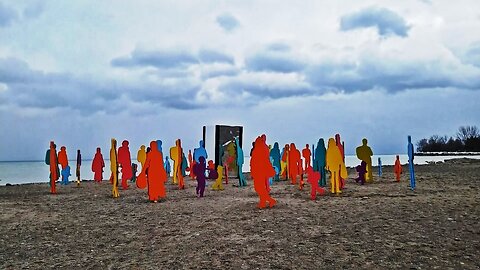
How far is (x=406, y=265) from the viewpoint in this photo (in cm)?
529

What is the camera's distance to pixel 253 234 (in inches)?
285

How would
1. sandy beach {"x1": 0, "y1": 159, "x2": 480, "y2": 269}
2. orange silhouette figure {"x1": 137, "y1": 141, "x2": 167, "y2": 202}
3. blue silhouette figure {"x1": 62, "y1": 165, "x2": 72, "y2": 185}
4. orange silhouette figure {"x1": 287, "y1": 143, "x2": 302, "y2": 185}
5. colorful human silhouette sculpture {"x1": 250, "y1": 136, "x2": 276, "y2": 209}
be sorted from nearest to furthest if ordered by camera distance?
sandy beach {"x1": 0, "y1": 159, "x2": 480, "y2": 269} < colorful human silhouette sculpture {"x1": 250, "y1": 136, "x2": 276, "y2": 209} < orange silhouette figure {"x1": 137, "y1": 141, "x2": 167, "y2": 202} < orange silhouette figure {"x1": 287, "y1": 143, "x2": 302, "y2": 185} < blue silhouette figure {"x1": 62, "y1": 165, "x2": 72, "y2": 185}

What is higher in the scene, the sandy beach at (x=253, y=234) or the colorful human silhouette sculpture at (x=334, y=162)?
the colorful human silhouette sculpture at (x=334, y=162)

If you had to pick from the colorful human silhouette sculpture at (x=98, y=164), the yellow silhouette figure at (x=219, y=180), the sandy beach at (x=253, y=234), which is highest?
the colorful human silhouette sculpture at (x=98, y=164)

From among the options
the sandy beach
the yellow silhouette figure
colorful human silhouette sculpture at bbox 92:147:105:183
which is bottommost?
the sandy beach

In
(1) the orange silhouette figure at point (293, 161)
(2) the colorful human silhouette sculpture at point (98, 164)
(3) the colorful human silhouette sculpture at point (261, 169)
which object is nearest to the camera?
(3) the colorful human silhouette sculpture at point (261, 169)

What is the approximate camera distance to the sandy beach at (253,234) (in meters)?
5.72

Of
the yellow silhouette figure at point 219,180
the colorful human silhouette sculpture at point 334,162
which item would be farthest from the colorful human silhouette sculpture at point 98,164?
the colorful human silhouette sculpture at point 334,162

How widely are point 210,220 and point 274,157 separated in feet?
32.9

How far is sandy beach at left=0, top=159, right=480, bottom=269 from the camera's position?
5.72m

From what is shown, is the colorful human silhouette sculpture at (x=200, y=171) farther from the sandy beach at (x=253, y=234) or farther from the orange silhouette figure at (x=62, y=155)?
the orange silhouette figure at (x=62, y=155)

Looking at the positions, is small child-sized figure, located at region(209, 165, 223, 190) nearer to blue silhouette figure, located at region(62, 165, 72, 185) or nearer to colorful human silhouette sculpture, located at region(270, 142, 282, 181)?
colorful human silhouette sculpture, located at region(270, 142, 282, 181)

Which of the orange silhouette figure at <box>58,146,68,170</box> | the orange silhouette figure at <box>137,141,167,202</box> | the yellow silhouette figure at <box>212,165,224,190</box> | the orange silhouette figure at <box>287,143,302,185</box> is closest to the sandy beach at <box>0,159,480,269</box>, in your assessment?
the orange silhouette figure at <box>137,141,167,202</box>

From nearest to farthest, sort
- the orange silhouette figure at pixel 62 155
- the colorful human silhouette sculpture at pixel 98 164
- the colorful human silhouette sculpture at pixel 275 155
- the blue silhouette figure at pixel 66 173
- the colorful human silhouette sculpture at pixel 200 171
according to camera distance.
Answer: the colorful human silhouette sculpture at pixel 200 171, the colorful human silhouette sculpture at pixel 275 155, the orange silhouette figure at pixel 62 155, the colorful human silhouette sculpture at pixel 98 164, the blue silhouette figure at pixel 66 173
